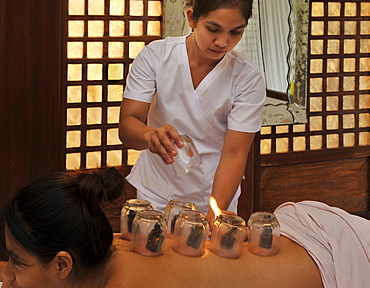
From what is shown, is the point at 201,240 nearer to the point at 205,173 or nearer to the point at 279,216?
the point at 279,216

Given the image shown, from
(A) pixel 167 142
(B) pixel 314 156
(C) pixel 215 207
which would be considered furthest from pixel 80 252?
(B) pixel 314 156

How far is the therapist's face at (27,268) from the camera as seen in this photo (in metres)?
1.49

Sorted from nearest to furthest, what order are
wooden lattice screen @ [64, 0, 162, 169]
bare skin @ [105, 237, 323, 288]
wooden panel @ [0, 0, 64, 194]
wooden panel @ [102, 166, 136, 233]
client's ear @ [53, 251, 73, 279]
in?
1. client's ear @ [53, 251, 73, 279]
2. bare skin @ [105, 237, 323, 288]
3. wooden panel @ [0, 0, 64, 194]
4. wooden lattice screen @ [64, 0, 162, 169]
5. wooden panel @ [102, 166, 136, 233]

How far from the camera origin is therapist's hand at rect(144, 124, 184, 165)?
1818 millimetres

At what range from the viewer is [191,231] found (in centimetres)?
167

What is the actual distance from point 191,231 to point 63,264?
35cm

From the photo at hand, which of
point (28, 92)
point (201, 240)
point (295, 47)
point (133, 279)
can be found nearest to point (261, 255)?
point (201, 240)

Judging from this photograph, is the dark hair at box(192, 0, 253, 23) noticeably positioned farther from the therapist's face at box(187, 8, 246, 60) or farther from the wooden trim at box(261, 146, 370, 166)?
the wooden trim at box(261, 146, 370, 166)

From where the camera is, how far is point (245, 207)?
3719mm

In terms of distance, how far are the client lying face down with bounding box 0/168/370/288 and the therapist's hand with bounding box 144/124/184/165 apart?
0.27 meters

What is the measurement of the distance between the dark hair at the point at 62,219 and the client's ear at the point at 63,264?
1 centimetres

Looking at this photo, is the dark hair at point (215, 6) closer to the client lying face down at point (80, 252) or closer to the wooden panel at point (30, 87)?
the client lying face down at point (80, 252)

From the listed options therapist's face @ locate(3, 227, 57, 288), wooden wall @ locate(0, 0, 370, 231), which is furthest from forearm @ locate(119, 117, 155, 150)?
wooden wall @ locate(0, 0, 370, 231)

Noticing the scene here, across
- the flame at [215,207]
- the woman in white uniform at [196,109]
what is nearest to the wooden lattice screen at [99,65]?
the woman in white uniform at [196,109]
